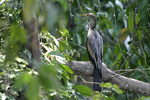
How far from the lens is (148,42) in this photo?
10.4 feet

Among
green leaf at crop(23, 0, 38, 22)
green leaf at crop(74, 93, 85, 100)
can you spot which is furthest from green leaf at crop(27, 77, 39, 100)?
green leaf at crop(74, 93, 85, 100)

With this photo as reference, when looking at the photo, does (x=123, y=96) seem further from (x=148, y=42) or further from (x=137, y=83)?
(x=148, y=42)

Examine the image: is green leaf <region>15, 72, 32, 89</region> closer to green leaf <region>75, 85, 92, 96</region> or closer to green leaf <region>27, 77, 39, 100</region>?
green leaf <region>27, 77, 39, 100</region>

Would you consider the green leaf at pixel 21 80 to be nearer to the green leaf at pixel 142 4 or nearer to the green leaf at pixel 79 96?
the green leaf at pixel 79 96

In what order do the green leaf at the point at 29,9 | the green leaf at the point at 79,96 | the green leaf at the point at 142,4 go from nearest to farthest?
the green leaf at the point at 29,9 < the green leaf at the point at 79,96 < the green leaf at the point at 142,4

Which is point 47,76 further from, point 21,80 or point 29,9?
point 29,9

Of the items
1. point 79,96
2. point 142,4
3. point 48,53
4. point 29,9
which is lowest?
point 79,96

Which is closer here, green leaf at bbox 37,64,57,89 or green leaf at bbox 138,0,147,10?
green leaf at bbox 37,64,57,89

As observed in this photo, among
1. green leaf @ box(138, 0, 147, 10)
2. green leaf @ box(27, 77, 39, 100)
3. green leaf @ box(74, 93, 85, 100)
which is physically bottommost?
green leaf @ box(74, 93, 85, 100)

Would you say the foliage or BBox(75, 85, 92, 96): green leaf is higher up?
the foliage

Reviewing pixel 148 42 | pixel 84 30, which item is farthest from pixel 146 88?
pixel 84 30

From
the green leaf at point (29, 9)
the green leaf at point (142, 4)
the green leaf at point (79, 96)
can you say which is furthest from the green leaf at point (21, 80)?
the green leaf at point (142, 4)

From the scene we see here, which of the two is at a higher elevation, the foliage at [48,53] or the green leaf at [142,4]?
the green leaf at [142,4]

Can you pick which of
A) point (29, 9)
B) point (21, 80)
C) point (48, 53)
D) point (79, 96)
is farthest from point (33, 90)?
point (79, 96)
